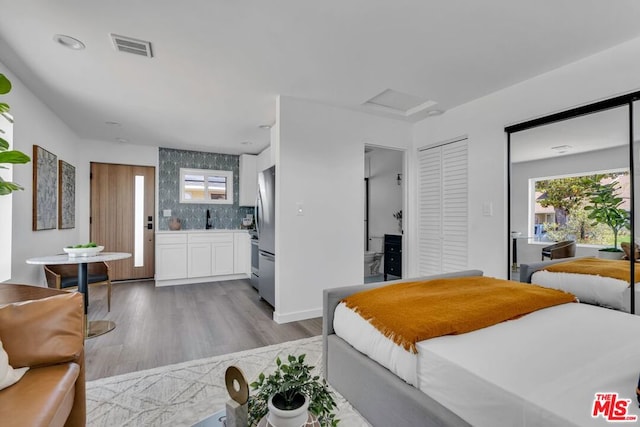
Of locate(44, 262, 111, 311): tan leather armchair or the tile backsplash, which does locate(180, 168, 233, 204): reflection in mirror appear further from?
locate(44, 262, 111, 311): tan leather armchair

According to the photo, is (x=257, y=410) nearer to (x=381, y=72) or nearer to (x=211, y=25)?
(x=211, y=25)

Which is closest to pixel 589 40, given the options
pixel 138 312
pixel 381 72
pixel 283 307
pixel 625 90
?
pixel 625 90

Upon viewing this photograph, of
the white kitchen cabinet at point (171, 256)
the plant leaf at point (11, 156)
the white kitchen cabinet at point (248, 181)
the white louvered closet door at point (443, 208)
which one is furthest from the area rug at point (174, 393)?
the white kitchen cabinet at point (248, 181)

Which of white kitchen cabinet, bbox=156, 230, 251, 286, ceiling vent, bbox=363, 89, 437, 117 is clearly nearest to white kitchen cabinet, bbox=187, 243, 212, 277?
white kitchen cabinet, bbox=156, 230, 251, 286

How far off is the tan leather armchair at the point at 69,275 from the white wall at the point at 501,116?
4.17 m

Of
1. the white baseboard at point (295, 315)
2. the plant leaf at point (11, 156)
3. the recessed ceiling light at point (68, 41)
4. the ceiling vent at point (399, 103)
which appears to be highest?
the ceiling vent at point (399, 103)

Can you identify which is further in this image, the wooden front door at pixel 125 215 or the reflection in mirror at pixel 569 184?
the wooden front door at pixel 125 215

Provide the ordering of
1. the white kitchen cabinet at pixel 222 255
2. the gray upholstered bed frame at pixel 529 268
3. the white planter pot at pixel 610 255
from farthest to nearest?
the white kitchen cabinet at pixel 222 255, the gray upholstered bed frame at pixel 529 268, the white planter pot at pixel 610 255

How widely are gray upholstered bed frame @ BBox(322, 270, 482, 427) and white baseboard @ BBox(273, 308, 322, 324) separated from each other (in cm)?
133

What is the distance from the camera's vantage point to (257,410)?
0.95 m

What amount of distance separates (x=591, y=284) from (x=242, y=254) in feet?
15.8

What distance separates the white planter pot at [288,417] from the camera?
2.80 feet

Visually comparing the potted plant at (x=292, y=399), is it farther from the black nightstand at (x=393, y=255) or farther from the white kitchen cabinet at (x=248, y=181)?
the white kitchen cabinet at (x=248, y=181)

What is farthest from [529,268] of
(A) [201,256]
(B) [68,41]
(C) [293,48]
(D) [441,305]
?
(A) [201,256]
